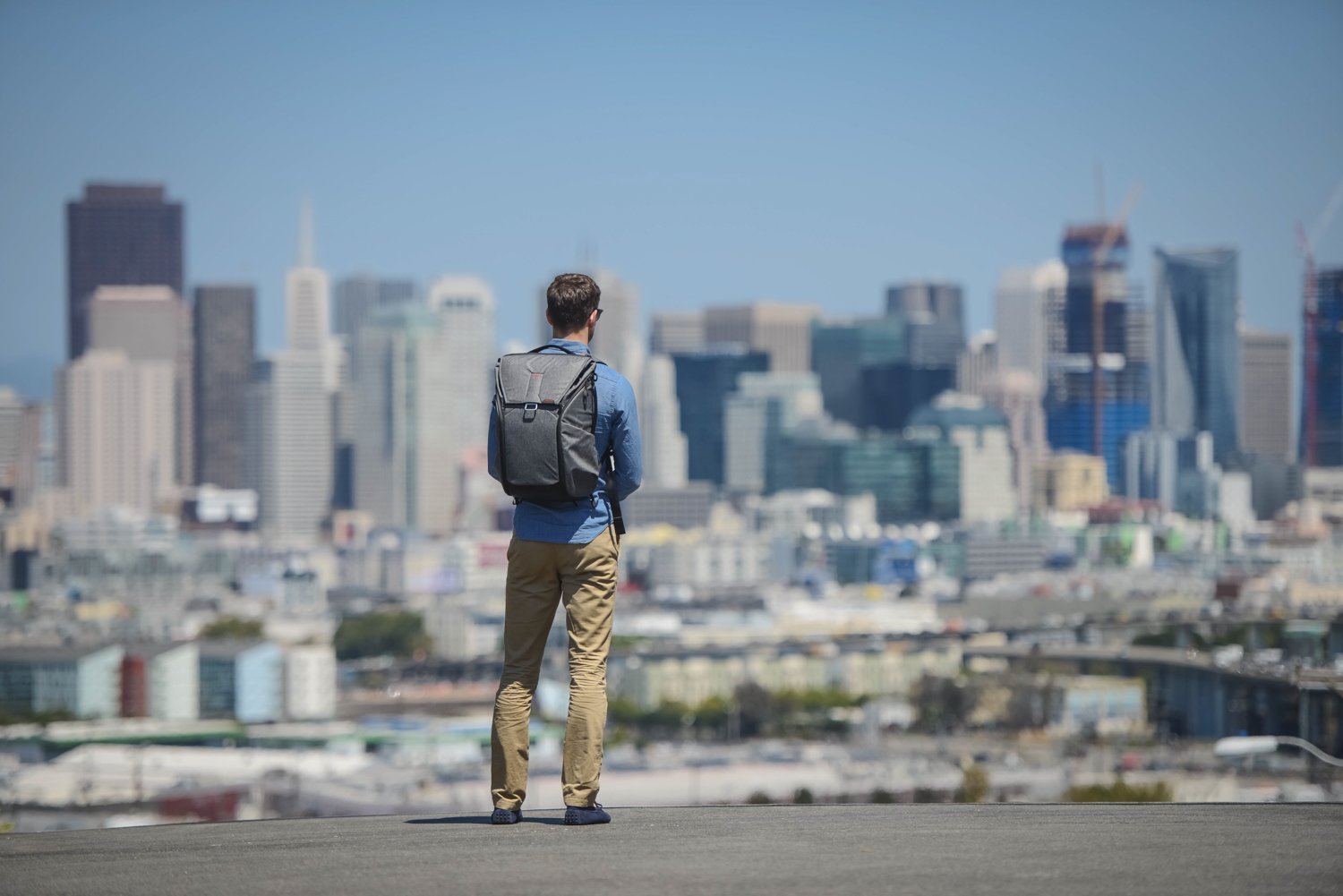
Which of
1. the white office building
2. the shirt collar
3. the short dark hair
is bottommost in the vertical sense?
the white office building

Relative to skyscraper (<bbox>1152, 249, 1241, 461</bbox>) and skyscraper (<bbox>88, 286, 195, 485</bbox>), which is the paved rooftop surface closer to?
skyscraper (<bbox>1152, 249, 1241, 461</bbox>)

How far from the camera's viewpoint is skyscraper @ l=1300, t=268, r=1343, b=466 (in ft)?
463

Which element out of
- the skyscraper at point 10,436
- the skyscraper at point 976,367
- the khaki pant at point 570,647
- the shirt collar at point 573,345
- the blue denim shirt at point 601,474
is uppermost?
the skyscraper at point 976,367

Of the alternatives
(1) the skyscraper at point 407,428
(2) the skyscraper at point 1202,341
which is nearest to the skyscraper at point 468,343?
(1) the skyscraper at point 407,428

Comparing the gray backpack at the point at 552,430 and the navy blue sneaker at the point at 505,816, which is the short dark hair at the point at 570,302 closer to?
the gray backpack at the point at 552,430

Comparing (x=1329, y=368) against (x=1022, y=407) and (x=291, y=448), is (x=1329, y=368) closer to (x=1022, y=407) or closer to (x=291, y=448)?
(x=1022, y=407)

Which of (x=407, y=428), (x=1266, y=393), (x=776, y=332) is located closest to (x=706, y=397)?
(x=776, y=332)

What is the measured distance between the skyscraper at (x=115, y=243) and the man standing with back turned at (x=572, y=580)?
18081 centimetres

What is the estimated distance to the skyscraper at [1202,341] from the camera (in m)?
163

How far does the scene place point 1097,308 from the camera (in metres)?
175

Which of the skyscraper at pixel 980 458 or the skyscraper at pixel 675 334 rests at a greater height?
the skyscraper at pixel 675 334

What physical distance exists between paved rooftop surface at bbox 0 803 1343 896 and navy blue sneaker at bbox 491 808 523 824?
0.14ft

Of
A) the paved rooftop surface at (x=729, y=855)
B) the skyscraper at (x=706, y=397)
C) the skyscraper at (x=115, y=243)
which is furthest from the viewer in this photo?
the skyscraper at (x=115, y=243)

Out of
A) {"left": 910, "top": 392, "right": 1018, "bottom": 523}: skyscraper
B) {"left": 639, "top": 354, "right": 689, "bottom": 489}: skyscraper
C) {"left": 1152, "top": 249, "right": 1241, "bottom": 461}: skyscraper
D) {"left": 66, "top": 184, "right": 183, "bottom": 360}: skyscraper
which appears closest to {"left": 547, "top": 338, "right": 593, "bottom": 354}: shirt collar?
{"left": 910, "top": 392, "right": 1018, "bottom": 523}: skyscraper
